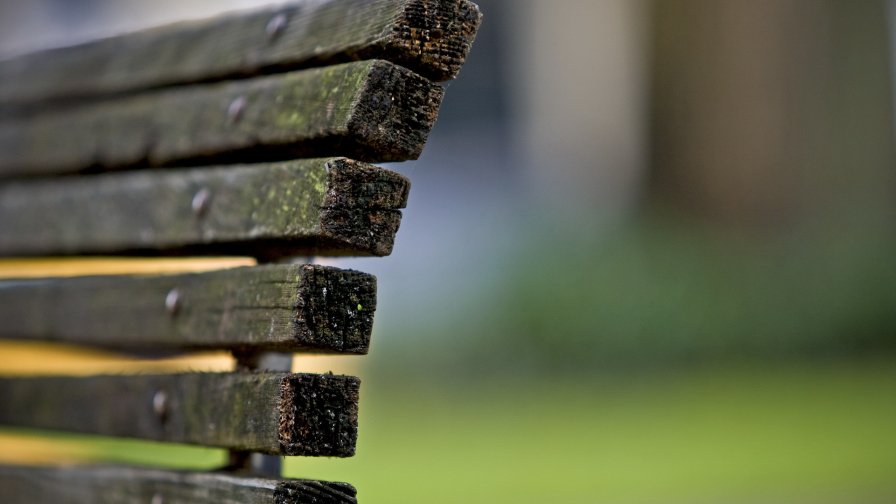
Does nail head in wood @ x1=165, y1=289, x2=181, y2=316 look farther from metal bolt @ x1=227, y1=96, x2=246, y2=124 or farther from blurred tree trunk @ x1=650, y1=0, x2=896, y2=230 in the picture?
blurred tree trunk @ x1=650, y1=0, x2=896, y2=230

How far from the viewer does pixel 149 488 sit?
1981mm

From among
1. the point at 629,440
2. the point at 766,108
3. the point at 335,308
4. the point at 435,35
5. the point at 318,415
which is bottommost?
the point at 318,415

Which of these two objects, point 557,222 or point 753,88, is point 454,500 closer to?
point 557,222

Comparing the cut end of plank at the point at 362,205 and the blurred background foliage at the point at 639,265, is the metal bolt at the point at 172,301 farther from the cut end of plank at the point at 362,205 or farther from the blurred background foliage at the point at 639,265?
the blurred background foliage at the point at 639,265

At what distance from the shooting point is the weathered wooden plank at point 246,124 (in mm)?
1775

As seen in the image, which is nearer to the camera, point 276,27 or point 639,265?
point 276,27

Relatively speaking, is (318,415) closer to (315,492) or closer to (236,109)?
(315,492)

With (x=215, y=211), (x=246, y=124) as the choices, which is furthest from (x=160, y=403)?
(x=246, y=124)

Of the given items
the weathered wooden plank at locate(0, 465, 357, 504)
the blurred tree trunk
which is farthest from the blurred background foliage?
the weathered wooden plank at locate(0, 465, 357, 504)

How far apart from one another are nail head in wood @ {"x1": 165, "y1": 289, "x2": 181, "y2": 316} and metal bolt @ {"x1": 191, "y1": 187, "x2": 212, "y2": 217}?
132 mm

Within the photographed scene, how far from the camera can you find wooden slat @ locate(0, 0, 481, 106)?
→ 1798 millimetres

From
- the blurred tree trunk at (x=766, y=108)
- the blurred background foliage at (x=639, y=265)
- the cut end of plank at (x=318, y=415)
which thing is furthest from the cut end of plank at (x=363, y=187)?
the blurred tree trunk at (x=766, y=108)

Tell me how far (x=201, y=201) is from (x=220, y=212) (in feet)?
0.18

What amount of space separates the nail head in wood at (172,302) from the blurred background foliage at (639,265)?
306 cm
